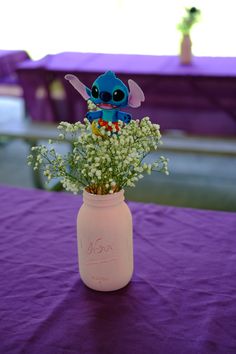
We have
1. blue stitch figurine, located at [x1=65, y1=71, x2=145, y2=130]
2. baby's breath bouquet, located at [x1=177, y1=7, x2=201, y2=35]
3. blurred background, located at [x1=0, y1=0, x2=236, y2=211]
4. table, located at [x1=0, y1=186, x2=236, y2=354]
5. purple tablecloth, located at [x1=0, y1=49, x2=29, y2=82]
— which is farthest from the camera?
purple tablecloth, located at [x1=0, y1=49, x2=29, y2=82]

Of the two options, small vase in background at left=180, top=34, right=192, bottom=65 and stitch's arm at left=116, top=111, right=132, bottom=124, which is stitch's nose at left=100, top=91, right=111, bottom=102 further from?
small vase in background at left=180, top=34, right=192, bottom=65

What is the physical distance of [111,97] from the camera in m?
1.04

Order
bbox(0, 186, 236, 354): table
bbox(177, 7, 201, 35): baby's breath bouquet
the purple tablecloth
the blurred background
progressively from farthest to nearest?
the purple tablecloth < bbox(177, 7, 201, 35): baby's breath bouquet < the blurred background < bbox(0, 186, 236, 354): table

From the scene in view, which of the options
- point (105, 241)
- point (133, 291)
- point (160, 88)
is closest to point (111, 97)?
point (105, 241)

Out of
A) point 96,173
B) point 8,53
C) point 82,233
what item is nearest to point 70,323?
point 82,233

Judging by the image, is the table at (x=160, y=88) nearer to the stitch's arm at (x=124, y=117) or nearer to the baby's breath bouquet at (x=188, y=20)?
the baby's breath bouquet at (x=188, y=20)

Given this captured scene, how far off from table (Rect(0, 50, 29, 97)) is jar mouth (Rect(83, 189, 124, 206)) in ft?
10.6

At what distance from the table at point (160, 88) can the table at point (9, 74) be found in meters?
0.75

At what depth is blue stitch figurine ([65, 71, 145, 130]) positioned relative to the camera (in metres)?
1.03

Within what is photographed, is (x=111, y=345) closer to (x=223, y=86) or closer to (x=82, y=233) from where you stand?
(x=82, y=233)

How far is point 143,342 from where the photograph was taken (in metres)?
0.90

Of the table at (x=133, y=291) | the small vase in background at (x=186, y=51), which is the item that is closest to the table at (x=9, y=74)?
the small vase in background at (x=186, y=51)

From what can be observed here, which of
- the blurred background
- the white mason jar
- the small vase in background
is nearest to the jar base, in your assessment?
the white mason jar

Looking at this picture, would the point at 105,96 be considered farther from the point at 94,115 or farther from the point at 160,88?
the point at 160,88
